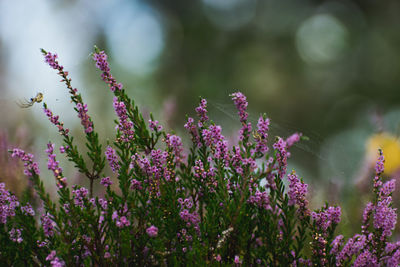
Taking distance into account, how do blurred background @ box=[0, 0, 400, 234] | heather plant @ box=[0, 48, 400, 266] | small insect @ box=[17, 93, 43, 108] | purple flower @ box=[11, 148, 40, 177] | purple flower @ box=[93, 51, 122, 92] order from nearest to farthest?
purple flower @ box=[11, 148, 40, 177]
heather plant @ box=[0, 48, 400, 266]
purple flower @ box=[93, 51, 122, 92]
small insect @ box=[17, 93, 43, 108]
blurred background @ box=[0, 0, 400, 234]

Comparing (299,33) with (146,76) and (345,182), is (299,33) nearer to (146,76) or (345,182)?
(146,76)

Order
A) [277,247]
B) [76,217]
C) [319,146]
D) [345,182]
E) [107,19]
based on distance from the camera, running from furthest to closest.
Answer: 1. [107,19]
2. [345,182]
3. [319,146]
4. [277,247]
5. [76,217]

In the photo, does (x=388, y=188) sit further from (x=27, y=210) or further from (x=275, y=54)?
(x=275, y=54)

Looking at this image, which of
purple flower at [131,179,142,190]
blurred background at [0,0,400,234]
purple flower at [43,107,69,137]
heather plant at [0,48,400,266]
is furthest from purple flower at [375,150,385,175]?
blurred background at [0,0,400,234]

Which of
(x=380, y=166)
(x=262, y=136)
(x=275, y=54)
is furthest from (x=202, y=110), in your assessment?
(x=275, y=54)

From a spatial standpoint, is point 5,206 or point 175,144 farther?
point 175,144

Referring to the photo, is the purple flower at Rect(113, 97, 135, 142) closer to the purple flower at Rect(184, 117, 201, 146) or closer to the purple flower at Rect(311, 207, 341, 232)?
the purple flower at Rect(184, 117, 201, 146)

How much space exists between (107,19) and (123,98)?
20.0m

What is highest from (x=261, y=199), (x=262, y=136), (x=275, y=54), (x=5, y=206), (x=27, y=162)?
(x=275, y=54)

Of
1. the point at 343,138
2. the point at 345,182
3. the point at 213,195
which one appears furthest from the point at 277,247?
the point at 343,138

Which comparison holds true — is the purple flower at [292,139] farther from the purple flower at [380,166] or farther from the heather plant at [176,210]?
the purple flower at [380,166]

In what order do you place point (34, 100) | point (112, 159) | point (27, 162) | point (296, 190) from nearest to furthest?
point (27, 162) → point (296, 190) → point (112, 159) → point (34, 100)

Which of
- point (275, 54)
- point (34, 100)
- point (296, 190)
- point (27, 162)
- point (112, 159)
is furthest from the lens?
point (275, 54)

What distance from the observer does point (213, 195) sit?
1.73 m
